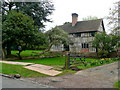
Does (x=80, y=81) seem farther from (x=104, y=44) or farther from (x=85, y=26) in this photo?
(x=85, y=26)

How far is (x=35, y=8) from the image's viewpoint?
2200cm

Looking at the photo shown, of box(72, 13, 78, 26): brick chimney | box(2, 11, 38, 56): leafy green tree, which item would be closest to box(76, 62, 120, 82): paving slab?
box(2, 11, 38, 56): leafy green tree

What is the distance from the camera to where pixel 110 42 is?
23.7 m

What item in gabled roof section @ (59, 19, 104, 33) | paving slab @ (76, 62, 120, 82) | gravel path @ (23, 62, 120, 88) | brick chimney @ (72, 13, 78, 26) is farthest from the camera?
brick chimney @ (72, 13, 78, 26)

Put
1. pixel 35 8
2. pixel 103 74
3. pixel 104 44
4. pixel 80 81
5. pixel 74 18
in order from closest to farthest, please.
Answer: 1. pixel 80 81
2. pixel 103 74
3. pixel 35 8
4. pixel 104 44
5. pixel 74 18

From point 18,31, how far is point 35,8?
7.37 metres

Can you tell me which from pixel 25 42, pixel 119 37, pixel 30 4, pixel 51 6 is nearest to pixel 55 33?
pixel 51 6

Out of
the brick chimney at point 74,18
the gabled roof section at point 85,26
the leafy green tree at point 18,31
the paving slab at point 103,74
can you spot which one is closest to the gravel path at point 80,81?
the paving slab at point 103,74

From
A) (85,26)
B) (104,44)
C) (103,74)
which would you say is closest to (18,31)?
(103,74)

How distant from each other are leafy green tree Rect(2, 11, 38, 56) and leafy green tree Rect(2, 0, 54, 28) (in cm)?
451

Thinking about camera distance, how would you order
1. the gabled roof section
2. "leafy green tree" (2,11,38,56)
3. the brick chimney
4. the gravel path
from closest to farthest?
the gravel path < "leafy green tree" (2,11,38,56) < the gabled roof section < the brick chimney

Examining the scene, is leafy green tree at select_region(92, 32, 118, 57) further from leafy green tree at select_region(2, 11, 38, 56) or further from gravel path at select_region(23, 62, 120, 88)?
gravel path at select_region(23, 62, 120, 88)

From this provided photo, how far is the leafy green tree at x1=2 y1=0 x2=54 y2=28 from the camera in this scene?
2134 cm

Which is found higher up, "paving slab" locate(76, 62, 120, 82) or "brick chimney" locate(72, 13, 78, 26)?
"brick chimney" locate(72, 13, 78, 26)
